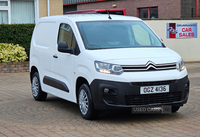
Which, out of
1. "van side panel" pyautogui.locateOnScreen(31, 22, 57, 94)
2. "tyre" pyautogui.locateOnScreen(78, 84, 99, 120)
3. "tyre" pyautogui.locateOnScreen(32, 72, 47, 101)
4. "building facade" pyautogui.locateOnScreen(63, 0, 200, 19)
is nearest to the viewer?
"tyre" pyautogui.locateOnScreen(78, 84, 99, 120)

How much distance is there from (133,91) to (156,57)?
0.75 meters

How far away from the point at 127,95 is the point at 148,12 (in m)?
18.9

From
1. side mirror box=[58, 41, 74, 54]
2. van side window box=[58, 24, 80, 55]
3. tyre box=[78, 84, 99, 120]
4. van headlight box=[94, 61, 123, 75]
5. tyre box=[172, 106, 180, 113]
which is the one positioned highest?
van side window box=[58, 24, 80, 55]

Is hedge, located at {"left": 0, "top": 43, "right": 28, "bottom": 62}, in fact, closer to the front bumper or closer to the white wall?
the white wall

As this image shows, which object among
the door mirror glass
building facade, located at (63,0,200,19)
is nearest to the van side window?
the door mirror glass

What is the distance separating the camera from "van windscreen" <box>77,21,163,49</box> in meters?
7.25

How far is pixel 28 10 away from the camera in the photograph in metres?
18.8

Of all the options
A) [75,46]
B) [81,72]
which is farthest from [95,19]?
[81,72]

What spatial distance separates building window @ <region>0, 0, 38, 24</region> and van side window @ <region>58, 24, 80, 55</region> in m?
10.8

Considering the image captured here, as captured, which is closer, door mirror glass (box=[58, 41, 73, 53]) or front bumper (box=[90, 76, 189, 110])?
front bumper (box=[90, 76, 189, 110])

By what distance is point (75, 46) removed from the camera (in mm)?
7266

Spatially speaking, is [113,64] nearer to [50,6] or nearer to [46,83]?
[46,83]

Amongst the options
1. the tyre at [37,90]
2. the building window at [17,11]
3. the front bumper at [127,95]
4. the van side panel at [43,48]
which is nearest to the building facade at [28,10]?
the building window at [17,11]

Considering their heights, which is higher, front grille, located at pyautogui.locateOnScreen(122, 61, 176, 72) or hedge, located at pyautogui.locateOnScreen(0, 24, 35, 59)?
hedge, located at pyautogui.locateOnScreen(0, 24, 35, 59)
